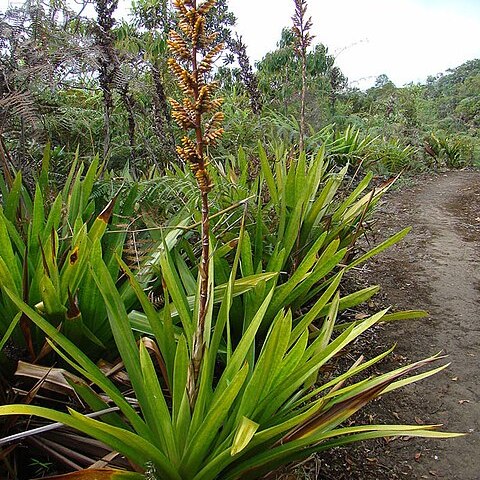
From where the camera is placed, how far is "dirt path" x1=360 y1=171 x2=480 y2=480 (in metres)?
2.24

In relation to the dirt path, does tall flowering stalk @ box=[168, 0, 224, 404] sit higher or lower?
higher

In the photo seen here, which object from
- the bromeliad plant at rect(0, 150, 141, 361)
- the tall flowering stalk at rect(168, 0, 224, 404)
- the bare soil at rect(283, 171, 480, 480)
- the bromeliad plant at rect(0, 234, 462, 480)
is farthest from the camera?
the bare soil at rect(283, 171, 480, 480)

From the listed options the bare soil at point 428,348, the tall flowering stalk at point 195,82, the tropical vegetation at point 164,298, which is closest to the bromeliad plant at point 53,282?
the tropical vegetation at point 164,298

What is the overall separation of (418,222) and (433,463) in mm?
4421

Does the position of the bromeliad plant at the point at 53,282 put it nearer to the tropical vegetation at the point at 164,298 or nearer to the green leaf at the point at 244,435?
the tropical vegetation at the point at 164,298

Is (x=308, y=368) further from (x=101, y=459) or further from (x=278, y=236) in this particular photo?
(x=278, y=236)

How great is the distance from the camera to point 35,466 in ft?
5.50

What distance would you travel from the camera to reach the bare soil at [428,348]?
84.9 inches

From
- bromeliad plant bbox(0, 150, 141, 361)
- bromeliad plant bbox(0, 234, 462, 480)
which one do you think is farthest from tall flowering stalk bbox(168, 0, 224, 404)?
bromeliad plant bbox(0, 150, 141, 361)

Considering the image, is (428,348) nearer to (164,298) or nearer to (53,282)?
(164,298)

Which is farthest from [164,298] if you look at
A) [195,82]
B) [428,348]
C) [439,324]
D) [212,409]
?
[439,324]

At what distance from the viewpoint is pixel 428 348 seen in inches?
122

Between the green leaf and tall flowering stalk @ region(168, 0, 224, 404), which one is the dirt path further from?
tall flowering stalk @ region(168, 0, 224, 404)

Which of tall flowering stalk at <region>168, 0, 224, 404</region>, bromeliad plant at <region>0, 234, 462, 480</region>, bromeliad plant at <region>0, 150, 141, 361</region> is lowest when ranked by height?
bromeliad plant at <region>0, 234, 462, 480</region>
